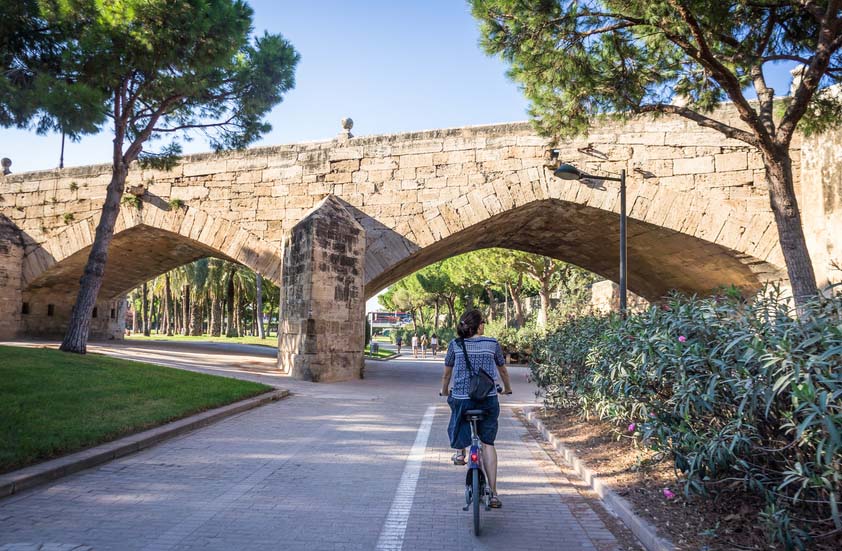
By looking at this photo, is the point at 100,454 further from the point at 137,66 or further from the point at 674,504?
the point at 137,66

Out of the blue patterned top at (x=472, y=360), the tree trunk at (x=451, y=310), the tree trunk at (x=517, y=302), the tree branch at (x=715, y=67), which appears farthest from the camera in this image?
the tree trunk at (x=451, y=310)

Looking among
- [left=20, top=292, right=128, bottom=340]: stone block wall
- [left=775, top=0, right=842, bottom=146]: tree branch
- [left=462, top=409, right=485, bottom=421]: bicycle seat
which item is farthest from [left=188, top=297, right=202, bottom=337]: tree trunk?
[left=462, top=409, right=485, bottom=421]: bicycle seat

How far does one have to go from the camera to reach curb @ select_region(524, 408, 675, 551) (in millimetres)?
3531

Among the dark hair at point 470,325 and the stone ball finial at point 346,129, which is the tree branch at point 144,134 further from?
the dark hair at point 470,325

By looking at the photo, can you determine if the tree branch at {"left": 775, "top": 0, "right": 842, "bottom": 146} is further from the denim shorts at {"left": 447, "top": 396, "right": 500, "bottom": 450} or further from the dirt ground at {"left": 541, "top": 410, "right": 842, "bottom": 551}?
the denim shorts at {"left": 447, "top": 396, "right": 500, "bottom": 450}

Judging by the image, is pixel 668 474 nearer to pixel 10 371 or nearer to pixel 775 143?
pixel 775 143

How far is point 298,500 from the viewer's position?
4523 millimetres

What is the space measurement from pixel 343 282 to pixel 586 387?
8298 mm

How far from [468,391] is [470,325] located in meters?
0.54

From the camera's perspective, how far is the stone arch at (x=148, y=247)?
16.9 meters

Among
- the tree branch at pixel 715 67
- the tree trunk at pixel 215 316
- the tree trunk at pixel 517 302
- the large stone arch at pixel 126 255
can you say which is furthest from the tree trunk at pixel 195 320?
the tree branch at pixel 715 67

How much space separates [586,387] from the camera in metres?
7.36

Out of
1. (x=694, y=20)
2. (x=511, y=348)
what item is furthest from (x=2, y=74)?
(x=511, y=348)

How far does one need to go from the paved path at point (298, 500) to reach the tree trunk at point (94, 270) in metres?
6.83
